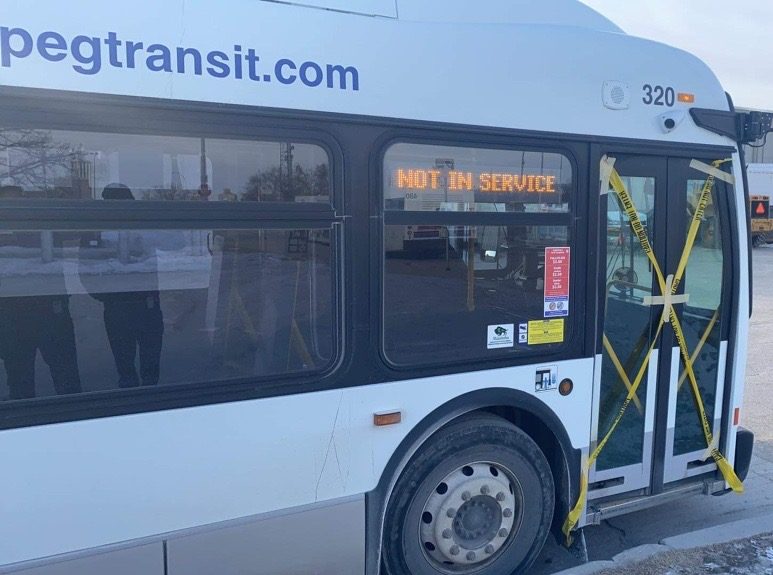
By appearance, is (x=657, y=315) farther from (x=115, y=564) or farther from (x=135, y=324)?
(x=115, y=564)

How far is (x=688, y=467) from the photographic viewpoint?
423 cm

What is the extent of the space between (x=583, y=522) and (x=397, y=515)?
1.21 m

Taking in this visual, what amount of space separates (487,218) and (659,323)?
138 centimetres

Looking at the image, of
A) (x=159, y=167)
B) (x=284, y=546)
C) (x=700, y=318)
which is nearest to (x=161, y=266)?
(x=159, y=167)

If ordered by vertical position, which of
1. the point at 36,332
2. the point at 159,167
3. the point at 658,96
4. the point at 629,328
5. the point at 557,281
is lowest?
the point at 629,328

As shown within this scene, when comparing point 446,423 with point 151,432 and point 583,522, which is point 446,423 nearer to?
point 583,522

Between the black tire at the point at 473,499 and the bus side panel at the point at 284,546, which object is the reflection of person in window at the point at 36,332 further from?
the black tire at the point at 473,499

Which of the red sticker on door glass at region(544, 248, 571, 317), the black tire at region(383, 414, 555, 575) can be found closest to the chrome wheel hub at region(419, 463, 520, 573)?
the black tire at region(383, 414, 555, 575)

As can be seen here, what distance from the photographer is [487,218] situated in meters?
3.30

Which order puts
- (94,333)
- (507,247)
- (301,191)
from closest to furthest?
(94,333)
(301,191)
(507,247)

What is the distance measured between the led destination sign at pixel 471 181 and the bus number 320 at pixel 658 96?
0.80 m

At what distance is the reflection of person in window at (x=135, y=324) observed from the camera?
8.35 feet

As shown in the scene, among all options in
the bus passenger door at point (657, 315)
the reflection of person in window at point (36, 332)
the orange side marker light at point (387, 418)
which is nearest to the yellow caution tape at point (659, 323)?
the bus passenger door at point (657, 315)

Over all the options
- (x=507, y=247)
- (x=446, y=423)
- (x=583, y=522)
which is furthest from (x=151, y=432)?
(x=583, y=522)
